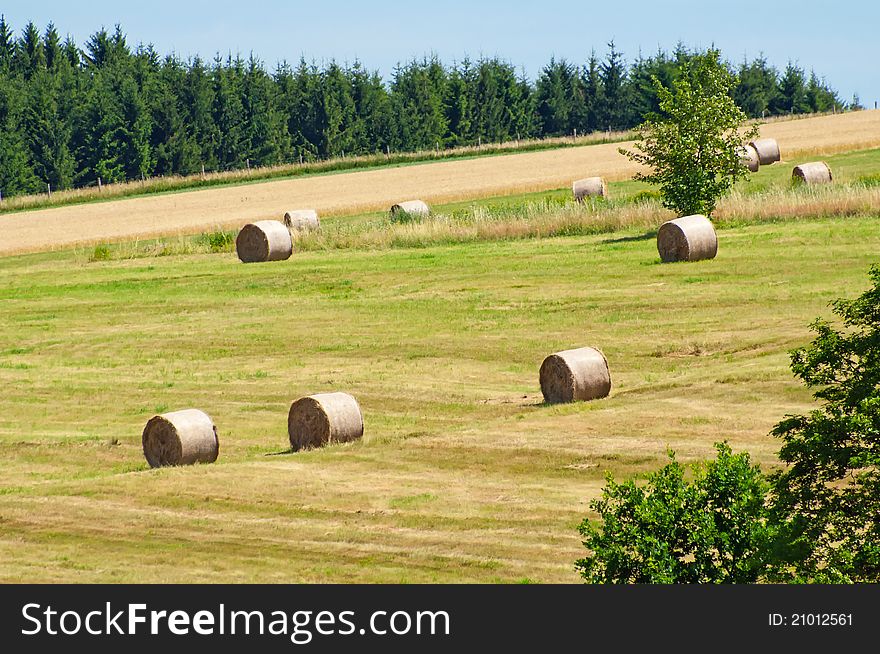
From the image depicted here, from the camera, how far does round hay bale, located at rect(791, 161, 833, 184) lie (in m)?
60.0

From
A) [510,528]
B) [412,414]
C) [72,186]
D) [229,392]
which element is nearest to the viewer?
[510,528]

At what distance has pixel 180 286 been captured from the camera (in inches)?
1909

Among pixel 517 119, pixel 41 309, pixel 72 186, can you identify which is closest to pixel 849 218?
pixel 41 309

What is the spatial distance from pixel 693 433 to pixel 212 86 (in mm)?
100113

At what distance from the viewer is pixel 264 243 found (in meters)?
52.2

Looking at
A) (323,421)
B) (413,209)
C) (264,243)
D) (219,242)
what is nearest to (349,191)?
(413,209)

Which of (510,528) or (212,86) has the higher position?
(212,86)

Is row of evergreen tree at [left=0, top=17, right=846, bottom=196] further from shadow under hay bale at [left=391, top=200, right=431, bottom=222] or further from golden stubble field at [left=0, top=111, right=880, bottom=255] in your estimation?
shadow under hay bale at [left=391, top=200, right=431, bottom=222]

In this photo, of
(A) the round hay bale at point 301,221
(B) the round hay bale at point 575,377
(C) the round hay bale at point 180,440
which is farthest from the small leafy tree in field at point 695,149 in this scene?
(C) the round hay bale at point 180,440

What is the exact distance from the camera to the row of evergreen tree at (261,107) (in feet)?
369

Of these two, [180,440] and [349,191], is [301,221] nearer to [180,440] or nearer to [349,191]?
[349,191]

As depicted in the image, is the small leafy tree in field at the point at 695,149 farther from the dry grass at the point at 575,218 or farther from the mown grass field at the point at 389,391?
the mown grass field at the point at 389,391

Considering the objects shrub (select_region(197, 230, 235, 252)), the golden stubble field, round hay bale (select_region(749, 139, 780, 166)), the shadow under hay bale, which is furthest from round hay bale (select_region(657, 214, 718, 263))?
round hay bale (select_region(749, 139, 780, 166))

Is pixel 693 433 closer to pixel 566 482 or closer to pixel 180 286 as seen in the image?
pixel 566 482
